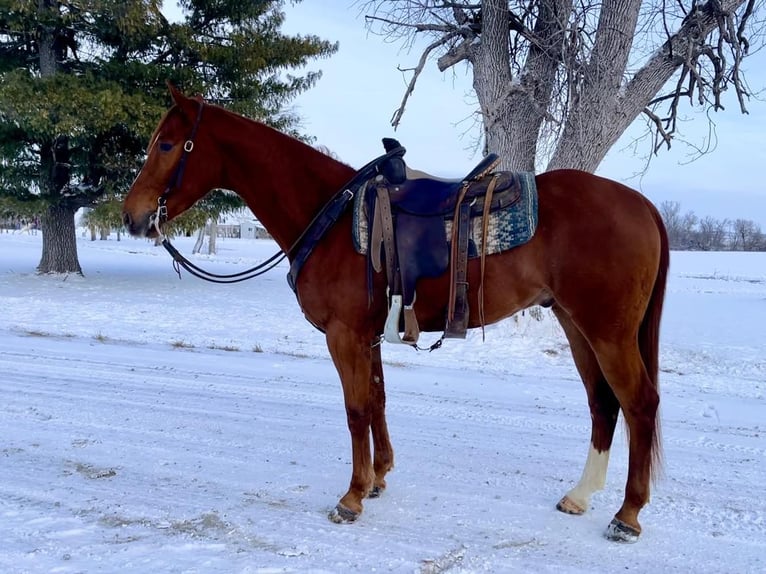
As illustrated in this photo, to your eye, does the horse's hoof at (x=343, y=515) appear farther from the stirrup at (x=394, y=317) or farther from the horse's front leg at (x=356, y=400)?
the stirrup at (x=394, y=317)

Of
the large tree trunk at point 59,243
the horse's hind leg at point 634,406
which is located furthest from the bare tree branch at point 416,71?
the large tree trunk at point 59,243

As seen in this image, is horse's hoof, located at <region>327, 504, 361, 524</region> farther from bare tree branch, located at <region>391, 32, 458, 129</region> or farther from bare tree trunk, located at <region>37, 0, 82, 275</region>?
bare tree trunk, located at <region>37, 0, 82, 275</region>

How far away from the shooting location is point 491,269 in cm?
278

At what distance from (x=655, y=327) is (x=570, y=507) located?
3.50 feet

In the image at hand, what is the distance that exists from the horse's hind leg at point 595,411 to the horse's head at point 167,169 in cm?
217

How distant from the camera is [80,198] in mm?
14008

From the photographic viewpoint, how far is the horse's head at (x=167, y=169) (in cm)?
286

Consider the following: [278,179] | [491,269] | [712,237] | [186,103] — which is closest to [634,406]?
[491,269]

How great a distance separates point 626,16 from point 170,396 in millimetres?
7545

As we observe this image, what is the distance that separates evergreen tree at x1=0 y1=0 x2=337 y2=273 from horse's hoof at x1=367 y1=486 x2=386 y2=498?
10.8 meters

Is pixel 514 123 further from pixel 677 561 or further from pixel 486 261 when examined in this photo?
pixel 677 561

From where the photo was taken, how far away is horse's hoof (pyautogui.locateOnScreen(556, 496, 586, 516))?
115 inches

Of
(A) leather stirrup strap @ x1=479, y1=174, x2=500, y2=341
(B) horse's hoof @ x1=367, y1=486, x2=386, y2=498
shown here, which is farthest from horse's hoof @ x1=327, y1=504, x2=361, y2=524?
(A) leather stirrup strap @ x1=479, y1=174, x2=500, y2=341

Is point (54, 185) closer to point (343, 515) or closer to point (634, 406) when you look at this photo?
point (343, 515)
